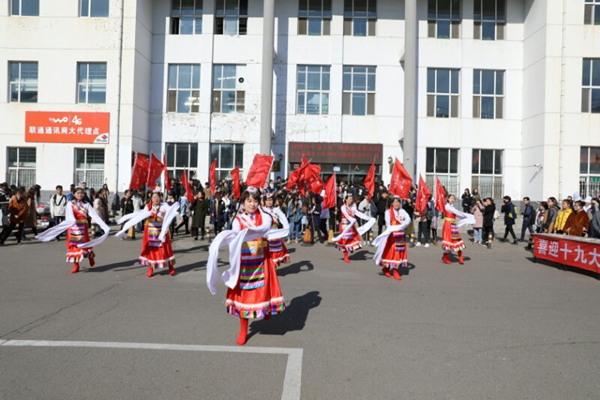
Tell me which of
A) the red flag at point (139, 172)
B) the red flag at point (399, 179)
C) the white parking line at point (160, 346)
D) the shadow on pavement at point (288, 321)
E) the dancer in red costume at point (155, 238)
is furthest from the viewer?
the red flag at point (139, 172)

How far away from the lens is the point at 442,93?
25.1 meters

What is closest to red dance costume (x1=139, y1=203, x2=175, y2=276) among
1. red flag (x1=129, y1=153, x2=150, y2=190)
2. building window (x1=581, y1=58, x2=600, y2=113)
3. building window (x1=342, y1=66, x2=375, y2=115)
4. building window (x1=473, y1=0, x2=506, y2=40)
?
red flag (x1=129, y1=153, x2=150, y2=190)

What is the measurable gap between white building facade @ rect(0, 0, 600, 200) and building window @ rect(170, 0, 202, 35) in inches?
2.7

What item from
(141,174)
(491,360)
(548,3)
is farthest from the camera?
(548,3)

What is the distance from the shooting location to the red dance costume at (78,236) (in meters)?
9.30

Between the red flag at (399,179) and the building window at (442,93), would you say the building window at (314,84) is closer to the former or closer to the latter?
the building window at (442,93)

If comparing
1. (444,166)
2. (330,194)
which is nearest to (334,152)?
(444,166)

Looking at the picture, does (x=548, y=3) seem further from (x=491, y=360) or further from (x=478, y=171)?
(x=491, y=360)

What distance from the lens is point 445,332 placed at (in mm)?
5496

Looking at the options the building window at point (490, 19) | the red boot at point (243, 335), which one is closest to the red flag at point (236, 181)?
the red boot at point (243, 335)

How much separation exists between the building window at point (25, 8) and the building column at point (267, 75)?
12.5 metres

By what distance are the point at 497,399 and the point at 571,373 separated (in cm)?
113

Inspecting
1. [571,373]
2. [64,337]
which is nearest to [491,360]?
[571,373]

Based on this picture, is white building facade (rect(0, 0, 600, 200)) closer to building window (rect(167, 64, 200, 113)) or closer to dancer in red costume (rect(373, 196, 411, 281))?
building window (rect(167, 64, 200, 113))
